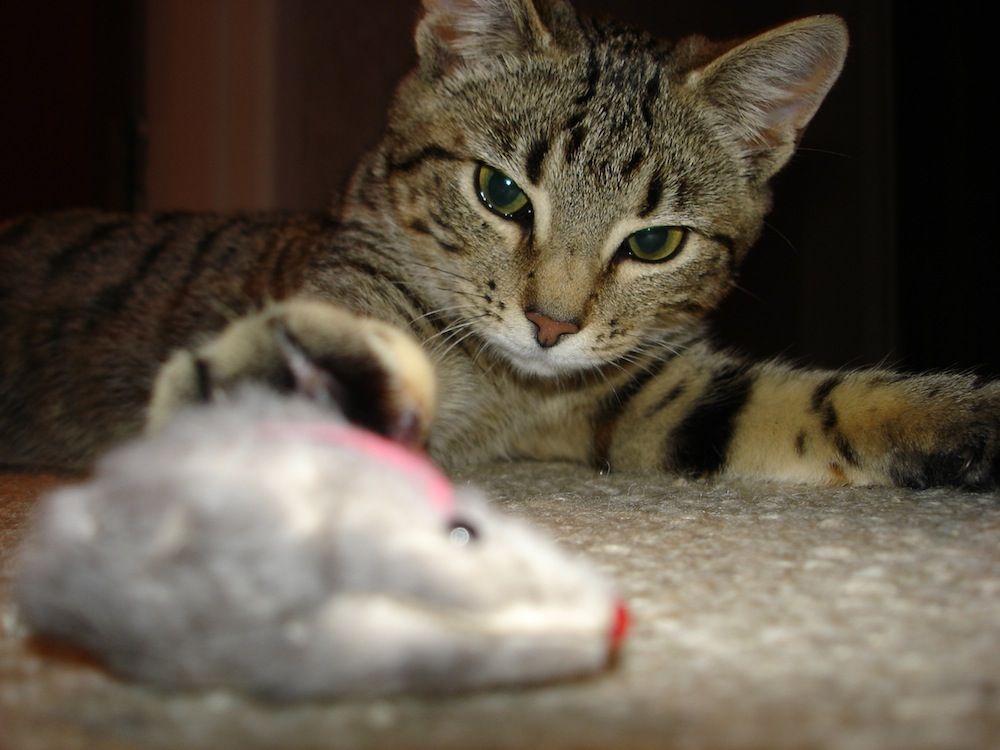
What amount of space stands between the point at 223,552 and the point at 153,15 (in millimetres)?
2648

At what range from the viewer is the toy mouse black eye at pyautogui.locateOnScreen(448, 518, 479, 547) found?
0.46 metres

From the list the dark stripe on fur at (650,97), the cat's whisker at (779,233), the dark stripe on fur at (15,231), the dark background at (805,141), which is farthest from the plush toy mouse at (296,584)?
the dark background at (805,141)

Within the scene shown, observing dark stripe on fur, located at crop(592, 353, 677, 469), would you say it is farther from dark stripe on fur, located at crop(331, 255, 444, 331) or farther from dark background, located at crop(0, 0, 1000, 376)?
dark background, located at crop(0, 0, 1000, 376)

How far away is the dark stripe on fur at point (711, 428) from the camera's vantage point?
3.94 ft

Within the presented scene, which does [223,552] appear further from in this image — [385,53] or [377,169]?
[385,53]

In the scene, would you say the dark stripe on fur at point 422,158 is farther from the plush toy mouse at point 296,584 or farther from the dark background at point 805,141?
the dark background at point 805,141

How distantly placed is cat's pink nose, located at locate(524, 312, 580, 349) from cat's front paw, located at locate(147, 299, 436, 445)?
0.47 metres

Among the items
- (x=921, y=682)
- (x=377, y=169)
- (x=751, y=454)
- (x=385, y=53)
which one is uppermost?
(x=385, y=53)

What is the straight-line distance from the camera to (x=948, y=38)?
8.80 ft

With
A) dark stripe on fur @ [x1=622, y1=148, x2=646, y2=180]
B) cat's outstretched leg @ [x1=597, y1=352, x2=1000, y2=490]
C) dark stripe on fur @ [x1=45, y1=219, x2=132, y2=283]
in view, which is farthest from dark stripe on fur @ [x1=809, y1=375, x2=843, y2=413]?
dark stripe on fur @ [x1=45, y1=219, x2=132, y2=283]

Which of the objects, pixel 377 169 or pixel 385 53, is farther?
pixel 385 53

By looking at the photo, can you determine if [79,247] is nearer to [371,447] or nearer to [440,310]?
[440,310]

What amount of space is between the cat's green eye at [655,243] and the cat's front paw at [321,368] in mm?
622

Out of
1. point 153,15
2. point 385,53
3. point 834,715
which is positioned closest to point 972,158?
point 385,53
